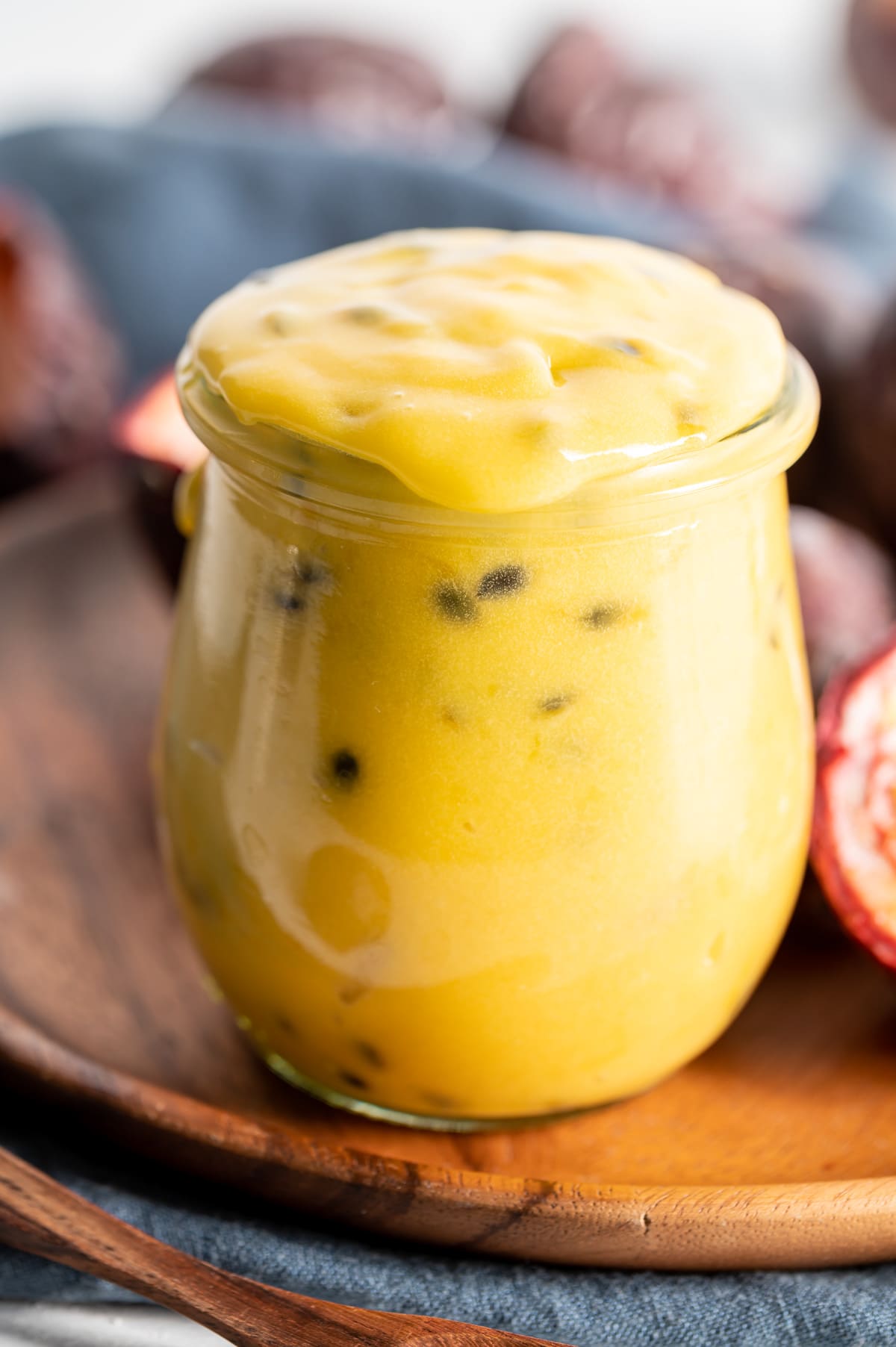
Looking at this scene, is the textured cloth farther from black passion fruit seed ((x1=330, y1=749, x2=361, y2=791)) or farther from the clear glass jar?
black passion fruit seed ((x1=330, y1=749, x2=361, y2=791))

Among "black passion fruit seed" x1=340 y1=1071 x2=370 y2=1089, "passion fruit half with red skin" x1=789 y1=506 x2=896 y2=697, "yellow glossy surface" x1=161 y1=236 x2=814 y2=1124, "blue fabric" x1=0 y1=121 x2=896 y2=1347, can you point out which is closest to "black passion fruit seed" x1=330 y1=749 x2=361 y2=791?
"yellow glossy surface" x1=161 y1=236 x2=814 y2=1124

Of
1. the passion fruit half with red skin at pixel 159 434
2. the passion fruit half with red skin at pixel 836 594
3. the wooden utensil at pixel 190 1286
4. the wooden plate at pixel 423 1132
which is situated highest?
the passion fruit half with red skin at pixel 159 434

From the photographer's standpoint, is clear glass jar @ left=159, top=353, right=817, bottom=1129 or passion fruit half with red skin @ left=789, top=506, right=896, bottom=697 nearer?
clear glass jar @ left=159, top=353, right=817, bottom=1129

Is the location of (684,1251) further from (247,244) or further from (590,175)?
(590,175)

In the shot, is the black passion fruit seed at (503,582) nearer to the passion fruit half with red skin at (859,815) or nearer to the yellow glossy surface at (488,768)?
the yellow glossy surface at (488,768)

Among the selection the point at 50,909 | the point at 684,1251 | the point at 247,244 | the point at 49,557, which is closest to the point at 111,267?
the point at 247,244

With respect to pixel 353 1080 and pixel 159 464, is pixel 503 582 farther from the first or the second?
pixel 159 464

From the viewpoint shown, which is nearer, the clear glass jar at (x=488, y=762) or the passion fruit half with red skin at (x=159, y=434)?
the clear glass jar at (x=488, y=762)

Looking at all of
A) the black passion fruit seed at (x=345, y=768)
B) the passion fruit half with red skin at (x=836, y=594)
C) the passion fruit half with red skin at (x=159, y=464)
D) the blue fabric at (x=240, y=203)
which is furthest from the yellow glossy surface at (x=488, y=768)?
the blue fabric at (x=240, y=203)
